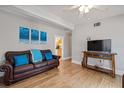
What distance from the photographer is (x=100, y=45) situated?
153 inches

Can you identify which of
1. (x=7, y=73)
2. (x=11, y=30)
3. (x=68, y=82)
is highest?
(x=11, y=30)

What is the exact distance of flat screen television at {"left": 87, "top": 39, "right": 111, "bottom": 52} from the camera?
12.0ft

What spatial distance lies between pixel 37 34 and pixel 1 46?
1.75m

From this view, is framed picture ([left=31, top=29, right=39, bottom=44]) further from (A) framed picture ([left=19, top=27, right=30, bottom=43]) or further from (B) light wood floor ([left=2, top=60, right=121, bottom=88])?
(B) light wood floor ([left=2, top=60, right=121, bottom=88])

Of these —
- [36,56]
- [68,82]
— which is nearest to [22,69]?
[36,56]

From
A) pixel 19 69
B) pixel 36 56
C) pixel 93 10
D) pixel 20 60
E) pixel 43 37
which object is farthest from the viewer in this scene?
pixel 43 37

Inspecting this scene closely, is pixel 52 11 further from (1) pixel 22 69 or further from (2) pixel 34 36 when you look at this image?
(1) pixel 22 69

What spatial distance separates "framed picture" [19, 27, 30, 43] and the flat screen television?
307 cm

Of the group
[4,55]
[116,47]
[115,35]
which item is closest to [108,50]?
[116,47]

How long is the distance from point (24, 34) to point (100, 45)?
3469mm
